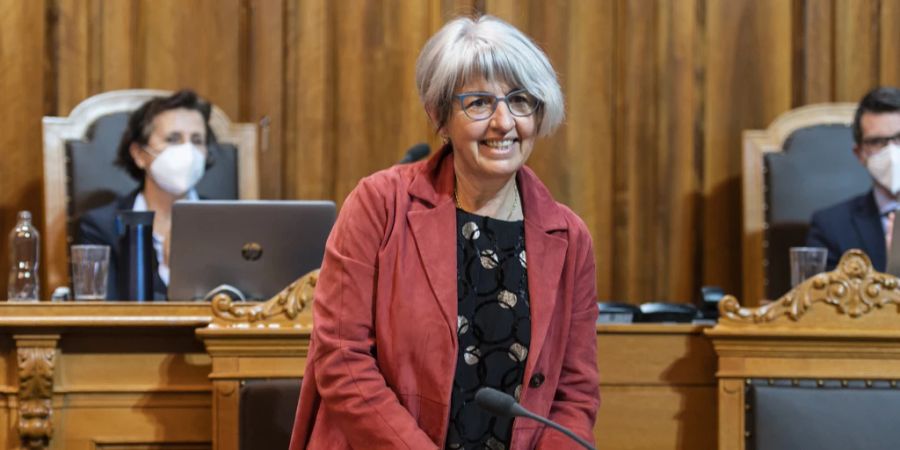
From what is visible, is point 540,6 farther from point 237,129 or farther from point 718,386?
point 718,386

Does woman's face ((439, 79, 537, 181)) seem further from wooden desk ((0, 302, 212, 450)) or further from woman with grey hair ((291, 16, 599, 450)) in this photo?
wooden desk ((0, 302, 212, 450))

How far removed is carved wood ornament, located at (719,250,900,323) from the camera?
2.56 metres

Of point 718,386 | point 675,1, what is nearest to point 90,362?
point 718,386

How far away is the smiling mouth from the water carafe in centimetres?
182

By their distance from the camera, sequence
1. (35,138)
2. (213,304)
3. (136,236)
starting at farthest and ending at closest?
(35,138) → (136,236) → (213,304)

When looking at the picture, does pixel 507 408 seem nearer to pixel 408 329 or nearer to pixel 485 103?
pixel 408 329

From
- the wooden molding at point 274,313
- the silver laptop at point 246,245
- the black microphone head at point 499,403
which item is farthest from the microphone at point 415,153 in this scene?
the black microphone head at point 499,403

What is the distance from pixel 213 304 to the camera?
246cm

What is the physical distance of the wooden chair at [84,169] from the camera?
4121 millimetres

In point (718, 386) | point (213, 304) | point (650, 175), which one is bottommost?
point (718, 386)

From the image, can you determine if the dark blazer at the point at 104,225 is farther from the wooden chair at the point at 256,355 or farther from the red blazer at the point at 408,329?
the red blazer at the point at 408,329

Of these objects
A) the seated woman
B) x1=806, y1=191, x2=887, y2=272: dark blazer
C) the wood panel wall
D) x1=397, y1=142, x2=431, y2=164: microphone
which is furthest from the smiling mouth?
the wood panel wall

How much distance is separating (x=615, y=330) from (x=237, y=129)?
2011 millimetres

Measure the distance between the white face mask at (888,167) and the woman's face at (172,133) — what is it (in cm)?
215
